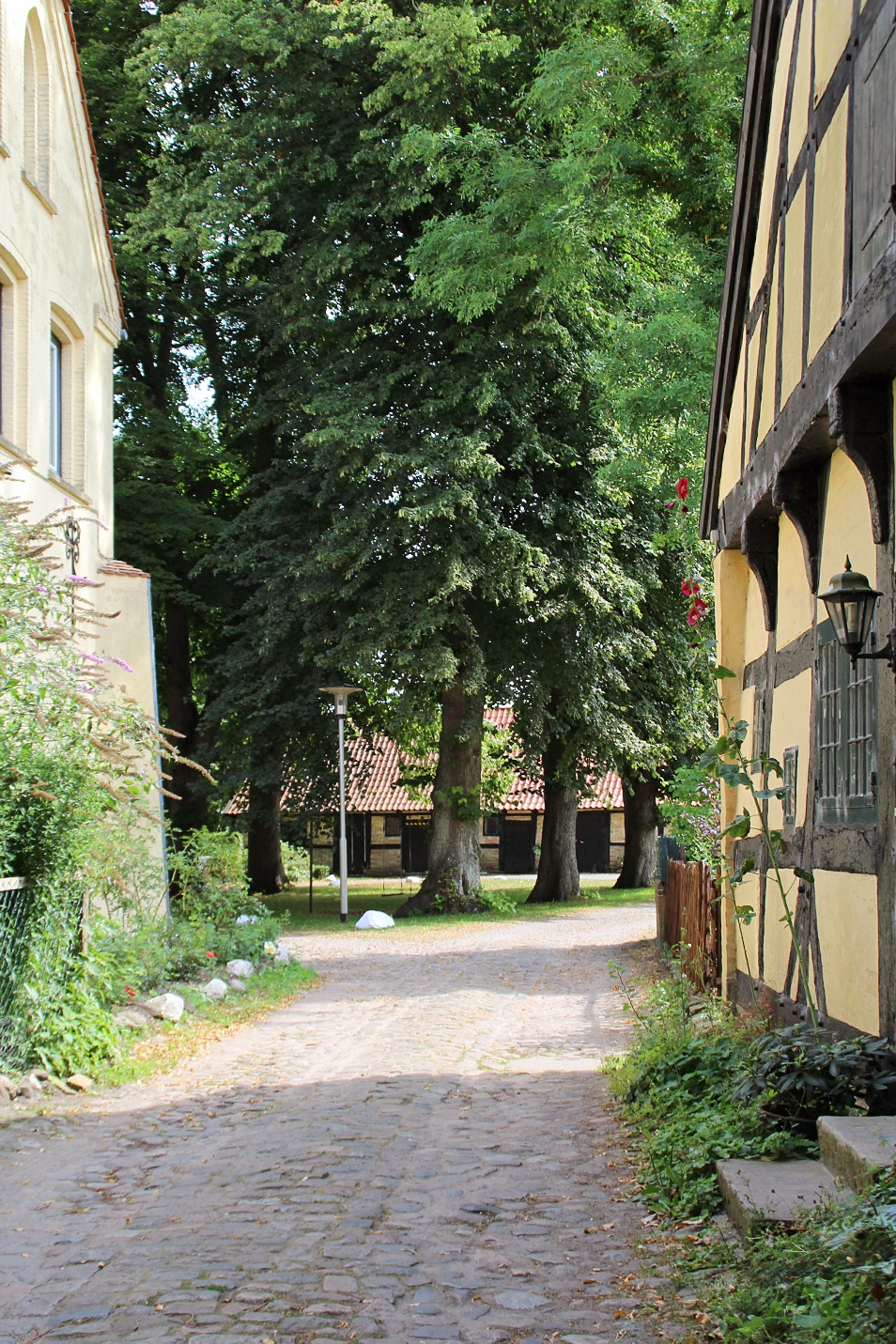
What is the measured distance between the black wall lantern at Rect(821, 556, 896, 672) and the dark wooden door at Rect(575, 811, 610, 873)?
43.7 m

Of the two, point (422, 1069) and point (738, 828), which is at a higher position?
point (738, 828)

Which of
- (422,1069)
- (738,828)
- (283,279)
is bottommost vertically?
(422,1069)

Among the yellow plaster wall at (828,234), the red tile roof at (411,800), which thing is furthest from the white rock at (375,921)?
the red tile roof at (411,800)

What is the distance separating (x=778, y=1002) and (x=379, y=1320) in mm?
4261

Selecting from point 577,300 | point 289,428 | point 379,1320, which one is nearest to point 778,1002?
point 379,1320

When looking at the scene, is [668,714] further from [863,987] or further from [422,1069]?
[863,987]

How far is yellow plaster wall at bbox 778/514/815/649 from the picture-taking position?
8.05 meters

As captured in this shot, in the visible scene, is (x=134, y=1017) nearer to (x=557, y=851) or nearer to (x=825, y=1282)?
(x=825, y=1282)

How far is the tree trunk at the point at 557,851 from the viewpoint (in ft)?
101

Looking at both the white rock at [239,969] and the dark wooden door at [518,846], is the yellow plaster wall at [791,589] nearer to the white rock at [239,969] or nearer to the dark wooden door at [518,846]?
the white rock at [239,969]

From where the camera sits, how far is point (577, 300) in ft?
69.3

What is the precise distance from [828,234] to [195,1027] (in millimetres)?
8028

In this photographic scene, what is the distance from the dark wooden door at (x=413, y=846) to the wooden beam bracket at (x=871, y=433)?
142 feet

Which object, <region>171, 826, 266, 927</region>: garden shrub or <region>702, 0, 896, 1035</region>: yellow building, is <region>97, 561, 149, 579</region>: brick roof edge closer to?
<region>171, 826, 266, 927</region>: garden shrub
